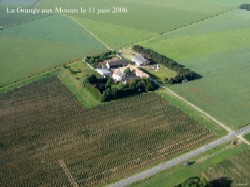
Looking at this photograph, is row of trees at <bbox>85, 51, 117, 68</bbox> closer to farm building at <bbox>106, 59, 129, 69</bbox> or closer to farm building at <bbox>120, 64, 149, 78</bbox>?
farm building at <bbox>106, 59, 129, 69</bbox>

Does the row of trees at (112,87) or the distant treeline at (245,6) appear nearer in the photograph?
the row of trees at (112,87)

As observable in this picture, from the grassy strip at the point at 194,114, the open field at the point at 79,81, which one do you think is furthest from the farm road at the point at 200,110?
the open field at the point at 79,81

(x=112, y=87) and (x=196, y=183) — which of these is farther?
(x=112, y=87)

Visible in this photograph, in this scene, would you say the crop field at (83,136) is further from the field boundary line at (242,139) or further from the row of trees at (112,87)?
the field boundary line at (242,139)

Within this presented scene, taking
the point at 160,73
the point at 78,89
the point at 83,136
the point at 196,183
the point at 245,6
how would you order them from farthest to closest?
1. the point at 245,6
2. the point at 160,73
3. the point at 78,89
4. the point at 83,136
5. the point at 196,183

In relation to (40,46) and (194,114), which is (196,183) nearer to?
(194,114)

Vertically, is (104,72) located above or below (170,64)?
below

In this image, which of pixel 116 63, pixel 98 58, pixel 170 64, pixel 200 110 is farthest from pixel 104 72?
pixel 200 110
